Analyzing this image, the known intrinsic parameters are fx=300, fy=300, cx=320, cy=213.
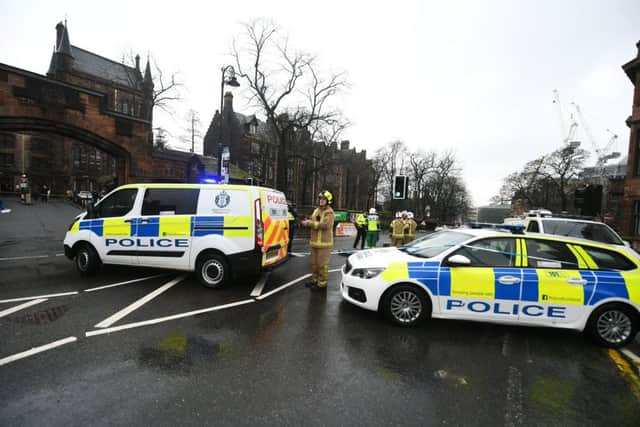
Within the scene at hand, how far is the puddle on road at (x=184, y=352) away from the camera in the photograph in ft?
10.3

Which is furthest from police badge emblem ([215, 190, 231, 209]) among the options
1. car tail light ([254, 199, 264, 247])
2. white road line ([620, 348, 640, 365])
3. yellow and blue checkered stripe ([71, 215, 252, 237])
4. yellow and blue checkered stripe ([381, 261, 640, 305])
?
white road line ([620, 348, 640, 365])

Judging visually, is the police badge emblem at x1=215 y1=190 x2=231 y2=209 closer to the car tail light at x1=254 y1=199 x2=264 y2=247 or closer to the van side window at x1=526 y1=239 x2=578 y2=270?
the car tail light at x1=254 y1=199 x2=264 y2=247

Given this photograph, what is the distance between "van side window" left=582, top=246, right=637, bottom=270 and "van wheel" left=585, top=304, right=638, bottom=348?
1.70ft

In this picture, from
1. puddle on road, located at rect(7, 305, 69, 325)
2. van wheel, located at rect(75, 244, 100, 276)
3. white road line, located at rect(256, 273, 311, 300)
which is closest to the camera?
puddle on road, located at rect(7, 305, 69, 325)

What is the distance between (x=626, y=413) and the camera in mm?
2697

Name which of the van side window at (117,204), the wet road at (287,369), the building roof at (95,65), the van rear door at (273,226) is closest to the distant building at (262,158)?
the building roof at (95,65)

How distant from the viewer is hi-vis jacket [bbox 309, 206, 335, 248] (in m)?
5.80

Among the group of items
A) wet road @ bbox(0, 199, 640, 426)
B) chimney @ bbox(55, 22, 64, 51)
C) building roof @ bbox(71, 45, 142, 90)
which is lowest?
wet road @ bbox(0, 199, 640, 426)

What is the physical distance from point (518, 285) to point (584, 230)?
5.62m

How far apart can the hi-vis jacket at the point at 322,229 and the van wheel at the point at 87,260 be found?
460 centimetres

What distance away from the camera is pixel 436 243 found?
500 centimetres

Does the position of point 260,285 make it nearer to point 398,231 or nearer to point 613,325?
point 398,231

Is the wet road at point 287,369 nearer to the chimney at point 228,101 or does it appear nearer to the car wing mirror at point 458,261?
the car wing mirror at point 458,261

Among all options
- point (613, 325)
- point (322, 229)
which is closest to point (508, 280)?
point (613, 325)
